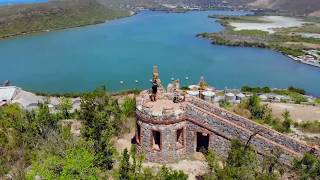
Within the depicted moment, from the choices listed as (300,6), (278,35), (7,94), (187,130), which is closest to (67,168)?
(187,130)

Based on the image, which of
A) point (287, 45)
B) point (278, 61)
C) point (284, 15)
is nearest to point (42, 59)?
point (278, 61)

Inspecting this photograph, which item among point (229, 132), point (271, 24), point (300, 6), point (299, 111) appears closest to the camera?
point (229, 132)

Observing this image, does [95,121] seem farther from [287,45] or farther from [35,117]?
[287,45]

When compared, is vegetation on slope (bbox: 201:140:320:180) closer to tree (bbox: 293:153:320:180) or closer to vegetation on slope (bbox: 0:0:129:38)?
tree (bbox: 293:153:320:180)

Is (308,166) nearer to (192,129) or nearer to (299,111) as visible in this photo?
(192,129)

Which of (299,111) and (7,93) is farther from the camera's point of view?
(7,93)

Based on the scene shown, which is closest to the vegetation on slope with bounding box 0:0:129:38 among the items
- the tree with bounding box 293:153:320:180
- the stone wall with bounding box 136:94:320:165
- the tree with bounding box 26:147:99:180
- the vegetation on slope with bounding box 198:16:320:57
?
the vegetation on slope with bounding box 198:16:320:57
